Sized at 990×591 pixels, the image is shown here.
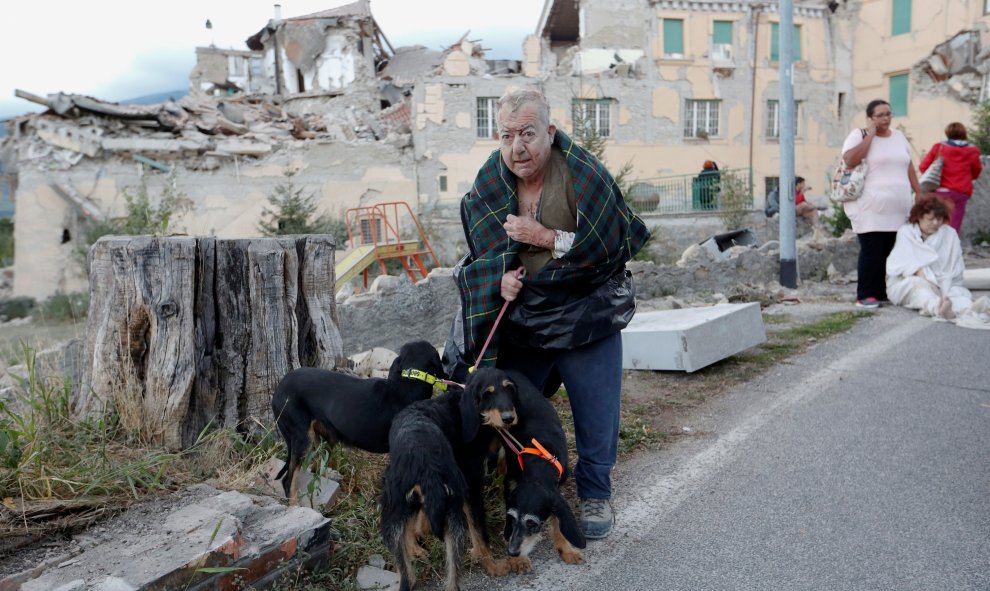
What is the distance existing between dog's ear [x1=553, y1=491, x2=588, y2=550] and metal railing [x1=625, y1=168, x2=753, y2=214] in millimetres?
18138

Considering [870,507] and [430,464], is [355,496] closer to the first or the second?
[430,464]

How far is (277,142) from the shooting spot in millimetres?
22812

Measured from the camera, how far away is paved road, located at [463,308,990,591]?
274 cm

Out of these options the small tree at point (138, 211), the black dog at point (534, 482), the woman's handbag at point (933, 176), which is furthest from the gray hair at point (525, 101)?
the small tree at point (138, 211)

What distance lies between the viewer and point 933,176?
9375mm

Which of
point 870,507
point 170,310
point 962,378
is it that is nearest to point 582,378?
point 870,507

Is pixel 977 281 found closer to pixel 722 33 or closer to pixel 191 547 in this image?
pixel 191 547

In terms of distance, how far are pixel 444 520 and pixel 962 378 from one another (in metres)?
4.75

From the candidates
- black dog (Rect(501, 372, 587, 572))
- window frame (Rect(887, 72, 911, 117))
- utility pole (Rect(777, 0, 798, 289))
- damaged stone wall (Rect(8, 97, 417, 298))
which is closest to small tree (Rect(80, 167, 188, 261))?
damaged stone wall (Rect(8, 97, 417, 298))

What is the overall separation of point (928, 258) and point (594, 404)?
20.8ft

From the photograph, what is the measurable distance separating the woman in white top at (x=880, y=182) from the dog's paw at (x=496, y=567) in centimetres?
695

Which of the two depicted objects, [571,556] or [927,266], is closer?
[571,556]

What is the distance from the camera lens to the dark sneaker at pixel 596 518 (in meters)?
3.11

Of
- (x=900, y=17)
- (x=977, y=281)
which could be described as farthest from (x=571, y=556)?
(x=900, y=17)
